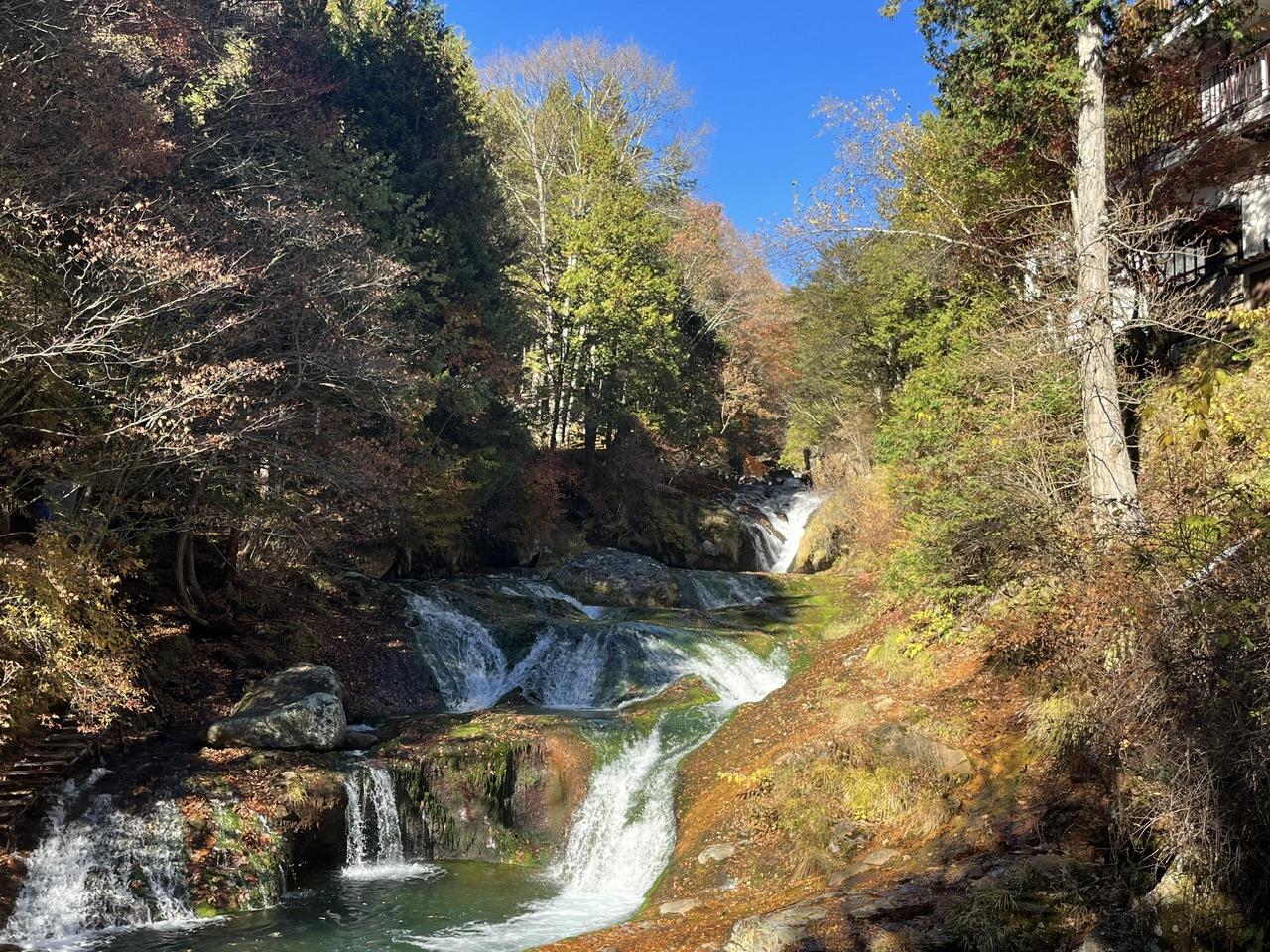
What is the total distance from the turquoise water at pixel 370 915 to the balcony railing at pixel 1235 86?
701 inches

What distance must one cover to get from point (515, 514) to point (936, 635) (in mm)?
15930

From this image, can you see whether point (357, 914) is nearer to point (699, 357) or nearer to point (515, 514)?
point (515, 514)

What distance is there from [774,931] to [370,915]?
5691mm

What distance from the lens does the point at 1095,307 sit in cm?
1062

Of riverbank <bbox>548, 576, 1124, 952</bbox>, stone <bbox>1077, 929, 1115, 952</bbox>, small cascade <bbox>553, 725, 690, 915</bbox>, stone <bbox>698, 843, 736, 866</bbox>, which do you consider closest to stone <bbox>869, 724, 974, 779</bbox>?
riverbank <bbox>548, 576, 1124, 952</bbox>

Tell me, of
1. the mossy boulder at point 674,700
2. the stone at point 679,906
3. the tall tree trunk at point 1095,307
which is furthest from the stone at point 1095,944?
the mossy boulder at point 674,700

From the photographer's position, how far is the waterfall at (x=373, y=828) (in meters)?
12.2

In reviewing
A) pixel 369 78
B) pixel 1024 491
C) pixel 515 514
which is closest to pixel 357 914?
pixel 1024 491

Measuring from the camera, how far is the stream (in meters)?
10.0

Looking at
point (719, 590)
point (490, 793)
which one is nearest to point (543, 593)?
point (719, 590)

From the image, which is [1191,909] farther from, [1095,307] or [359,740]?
[359,740]

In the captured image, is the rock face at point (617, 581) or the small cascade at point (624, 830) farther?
the rock face at point (617, 581)

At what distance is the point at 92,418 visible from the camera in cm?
1288

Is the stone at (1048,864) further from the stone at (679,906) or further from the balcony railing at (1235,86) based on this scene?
the balcony railing at (1235,86)
